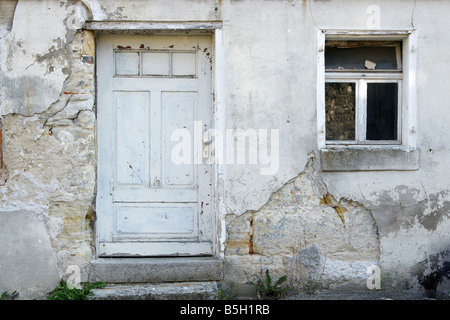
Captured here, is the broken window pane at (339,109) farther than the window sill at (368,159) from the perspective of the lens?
Yes

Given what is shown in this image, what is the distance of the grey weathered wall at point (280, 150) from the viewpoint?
16.1ft

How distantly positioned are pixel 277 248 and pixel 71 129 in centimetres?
240

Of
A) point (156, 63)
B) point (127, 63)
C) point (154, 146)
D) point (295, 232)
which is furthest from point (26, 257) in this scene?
point (295, 232)

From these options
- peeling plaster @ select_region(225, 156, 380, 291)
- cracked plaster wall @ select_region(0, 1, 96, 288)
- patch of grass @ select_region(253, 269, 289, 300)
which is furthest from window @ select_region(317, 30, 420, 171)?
cracked plaster wall @ select_region(0, 1, 96, 288)

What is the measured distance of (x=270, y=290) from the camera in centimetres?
498

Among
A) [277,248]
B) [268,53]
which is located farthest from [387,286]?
[268,53]

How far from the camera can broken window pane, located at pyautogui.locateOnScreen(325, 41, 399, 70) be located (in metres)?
5.27

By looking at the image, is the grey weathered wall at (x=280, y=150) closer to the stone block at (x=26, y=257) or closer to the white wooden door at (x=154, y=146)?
the stone block at (x=26, y=257)

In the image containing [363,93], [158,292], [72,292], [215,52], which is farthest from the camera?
[363,93]

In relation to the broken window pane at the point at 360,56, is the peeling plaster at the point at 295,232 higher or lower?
lower

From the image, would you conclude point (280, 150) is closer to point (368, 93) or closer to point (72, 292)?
point (368, 93)

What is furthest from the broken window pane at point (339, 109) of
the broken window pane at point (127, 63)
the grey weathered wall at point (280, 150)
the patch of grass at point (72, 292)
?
the patch of grass at point (72, 292)

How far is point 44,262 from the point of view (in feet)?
16.3

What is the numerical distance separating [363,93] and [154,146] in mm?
2287
